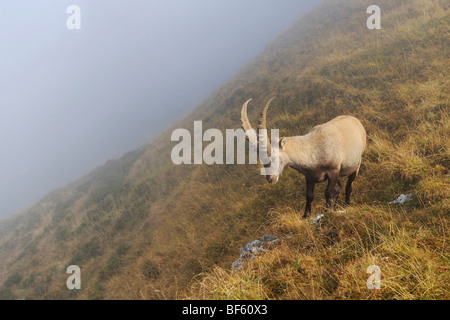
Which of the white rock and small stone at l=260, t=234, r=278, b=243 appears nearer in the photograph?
the white rock

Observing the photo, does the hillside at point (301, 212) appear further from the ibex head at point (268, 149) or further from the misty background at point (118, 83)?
the misty background at point (118, 83)

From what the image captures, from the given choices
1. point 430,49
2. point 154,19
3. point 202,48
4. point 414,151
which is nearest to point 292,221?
point 414,151

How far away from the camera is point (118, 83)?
5059 inches

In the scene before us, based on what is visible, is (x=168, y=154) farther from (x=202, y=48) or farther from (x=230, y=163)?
(x=202, y=48)

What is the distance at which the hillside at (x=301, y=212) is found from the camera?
3.09m

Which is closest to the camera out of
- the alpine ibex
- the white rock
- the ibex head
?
the white rock

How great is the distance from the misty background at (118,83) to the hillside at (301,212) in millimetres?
29851

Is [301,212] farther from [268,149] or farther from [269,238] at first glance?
[268,149]

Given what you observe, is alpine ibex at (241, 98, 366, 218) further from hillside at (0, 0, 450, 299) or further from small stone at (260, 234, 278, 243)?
small stone at (260, 234, 278, 243)

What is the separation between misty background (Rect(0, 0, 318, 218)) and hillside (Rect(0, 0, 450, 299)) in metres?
29.9

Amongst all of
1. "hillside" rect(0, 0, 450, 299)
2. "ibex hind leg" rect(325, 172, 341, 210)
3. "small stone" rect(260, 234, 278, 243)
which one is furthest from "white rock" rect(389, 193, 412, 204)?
"small stone" rect(260, 234, 278, 243)

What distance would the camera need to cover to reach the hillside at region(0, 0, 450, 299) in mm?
3088

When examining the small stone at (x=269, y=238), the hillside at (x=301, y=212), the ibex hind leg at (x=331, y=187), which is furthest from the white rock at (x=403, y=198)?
the small stone at (x=269, y=238)

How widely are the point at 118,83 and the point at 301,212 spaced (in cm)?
14511
